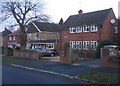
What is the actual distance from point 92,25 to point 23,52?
40.8 feet

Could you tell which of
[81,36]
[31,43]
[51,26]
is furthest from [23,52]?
[51,26]

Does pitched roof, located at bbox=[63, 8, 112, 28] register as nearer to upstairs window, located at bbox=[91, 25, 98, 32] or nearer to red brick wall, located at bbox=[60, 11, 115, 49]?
upstairs window, located at bbox=[91, 25, 98, 32]

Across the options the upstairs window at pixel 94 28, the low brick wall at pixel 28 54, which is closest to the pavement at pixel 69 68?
the low brick wall at pixel 28 54

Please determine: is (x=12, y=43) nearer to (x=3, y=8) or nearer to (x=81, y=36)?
(x=3, y=8)

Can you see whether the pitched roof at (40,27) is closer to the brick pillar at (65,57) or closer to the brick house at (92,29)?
the brick house at (92,29)

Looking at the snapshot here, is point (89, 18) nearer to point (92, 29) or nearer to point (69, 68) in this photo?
point (92, 29)

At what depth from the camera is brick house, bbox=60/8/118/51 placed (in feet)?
148

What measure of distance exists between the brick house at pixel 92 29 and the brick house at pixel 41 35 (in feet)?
43.5

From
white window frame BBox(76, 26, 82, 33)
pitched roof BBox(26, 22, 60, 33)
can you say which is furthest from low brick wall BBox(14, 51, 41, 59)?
pitched roof BBox(26, 22, 60, 33)

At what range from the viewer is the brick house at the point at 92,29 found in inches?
1780

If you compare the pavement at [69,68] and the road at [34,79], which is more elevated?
the pavement at [69,68]

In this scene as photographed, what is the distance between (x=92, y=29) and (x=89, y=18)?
3.43 m

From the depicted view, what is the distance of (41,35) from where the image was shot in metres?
67.6

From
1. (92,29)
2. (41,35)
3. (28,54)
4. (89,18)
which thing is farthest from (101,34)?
(41,35)
